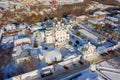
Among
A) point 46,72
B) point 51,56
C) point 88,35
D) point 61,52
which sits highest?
point 88,35

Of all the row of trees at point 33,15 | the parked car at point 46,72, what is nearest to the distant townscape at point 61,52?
the parked car at point 46,72

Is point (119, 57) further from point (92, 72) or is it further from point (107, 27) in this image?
point (107, 27)

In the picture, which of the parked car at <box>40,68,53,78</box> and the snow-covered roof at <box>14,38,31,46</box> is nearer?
the parked car at <box>40,68,53,78</box>

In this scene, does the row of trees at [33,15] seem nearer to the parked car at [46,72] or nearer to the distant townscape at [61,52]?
the distant townscape at [61,52]

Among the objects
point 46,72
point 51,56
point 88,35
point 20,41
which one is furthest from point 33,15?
point 46,72

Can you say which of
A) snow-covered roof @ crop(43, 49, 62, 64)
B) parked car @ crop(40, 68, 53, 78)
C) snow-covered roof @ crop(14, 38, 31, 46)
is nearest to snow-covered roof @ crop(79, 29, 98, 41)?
snow-covered roof @ crop(43, 49, 62, 64)

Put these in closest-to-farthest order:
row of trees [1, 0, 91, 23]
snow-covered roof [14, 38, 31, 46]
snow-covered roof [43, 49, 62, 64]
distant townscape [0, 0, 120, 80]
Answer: distant townscape [0, 0, 120, 80] < snow-covered roof [43, 49, 62, 64] < snow-covered roof [14, 38, 31, 46] < row of trees [1, 0, 91, 23]

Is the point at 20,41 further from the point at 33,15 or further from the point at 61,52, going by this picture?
the point at 33,15

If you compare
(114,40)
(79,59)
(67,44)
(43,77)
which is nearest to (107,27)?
(114,40)

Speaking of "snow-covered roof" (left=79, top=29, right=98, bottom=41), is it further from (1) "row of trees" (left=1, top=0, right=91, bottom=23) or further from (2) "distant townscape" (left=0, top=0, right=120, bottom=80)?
(1) "row of trees" (left=1, top=0, right=91, bottom=23)
